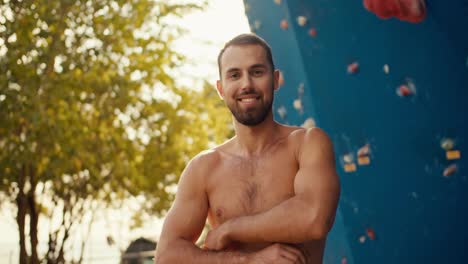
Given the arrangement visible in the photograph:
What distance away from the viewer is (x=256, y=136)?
7.04 feet

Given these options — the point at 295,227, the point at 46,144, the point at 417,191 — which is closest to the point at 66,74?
the point at 46,144

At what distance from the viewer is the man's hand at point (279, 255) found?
1.95 metres

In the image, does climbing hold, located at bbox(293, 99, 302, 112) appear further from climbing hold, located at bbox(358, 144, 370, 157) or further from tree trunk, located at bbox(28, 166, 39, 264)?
tree trunk, located at bbox(28, 166, 39, 264)

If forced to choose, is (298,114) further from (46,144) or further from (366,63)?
(46,144)

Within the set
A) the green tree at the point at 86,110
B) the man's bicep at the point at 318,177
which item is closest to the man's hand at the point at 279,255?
the man's bicep at the point at 318,177

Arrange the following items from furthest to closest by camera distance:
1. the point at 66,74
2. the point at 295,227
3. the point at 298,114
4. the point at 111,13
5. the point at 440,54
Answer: the point at 111,13 < the point at 66,74 < the point at 298,114 < the point at 440,54 < the point at 295,227

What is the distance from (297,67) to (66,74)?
183 inches

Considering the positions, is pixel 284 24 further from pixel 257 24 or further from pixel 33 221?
pixel 33 221

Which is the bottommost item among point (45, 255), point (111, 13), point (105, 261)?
point (105, 261)

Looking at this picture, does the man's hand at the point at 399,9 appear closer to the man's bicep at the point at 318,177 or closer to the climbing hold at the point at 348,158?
the climbing hold at the point at 348,158

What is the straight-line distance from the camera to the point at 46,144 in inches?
322

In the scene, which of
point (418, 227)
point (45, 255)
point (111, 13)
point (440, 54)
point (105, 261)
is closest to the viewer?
point (440, 54)

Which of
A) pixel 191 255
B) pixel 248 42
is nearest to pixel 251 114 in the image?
pixel 248 42

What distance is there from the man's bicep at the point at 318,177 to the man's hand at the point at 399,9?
1.42 m
